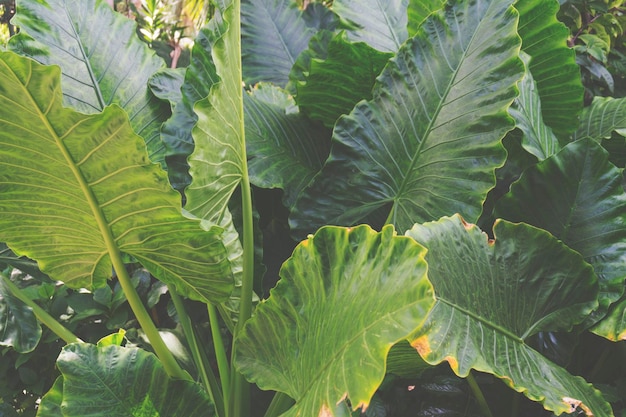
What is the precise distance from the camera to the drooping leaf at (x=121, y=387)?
2.93 feet

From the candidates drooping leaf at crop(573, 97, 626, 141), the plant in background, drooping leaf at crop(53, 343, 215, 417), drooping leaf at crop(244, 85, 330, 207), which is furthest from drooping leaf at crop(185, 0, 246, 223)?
drooping leaf at crop(573, 97, 626, 141)

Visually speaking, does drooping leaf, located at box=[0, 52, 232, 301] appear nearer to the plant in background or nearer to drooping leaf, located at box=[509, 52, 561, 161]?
the plant in background

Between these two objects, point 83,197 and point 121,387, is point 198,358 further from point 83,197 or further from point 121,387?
point 83,197

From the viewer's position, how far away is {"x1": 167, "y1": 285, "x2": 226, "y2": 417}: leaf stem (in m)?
1.30

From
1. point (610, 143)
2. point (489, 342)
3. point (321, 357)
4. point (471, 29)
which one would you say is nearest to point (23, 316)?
point (321, 357)

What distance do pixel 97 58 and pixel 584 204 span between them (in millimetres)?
1071

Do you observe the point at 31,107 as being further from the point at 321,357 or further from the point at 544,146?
the point at 544,146

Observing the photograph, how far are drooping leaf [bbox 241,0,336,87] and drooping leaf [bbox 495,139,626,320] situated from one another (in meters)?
0.91

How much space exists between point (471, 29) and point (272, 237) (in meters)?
0.65

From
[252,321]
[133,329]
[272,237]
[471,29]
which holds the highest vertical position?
[471,29]

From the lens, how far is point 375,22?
1.64m

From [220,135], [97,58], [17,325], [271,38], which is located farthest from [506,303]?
[271,38]

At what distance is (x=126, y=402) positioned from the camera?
3.10ft

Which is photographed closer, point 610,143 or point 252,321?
point 252,321
